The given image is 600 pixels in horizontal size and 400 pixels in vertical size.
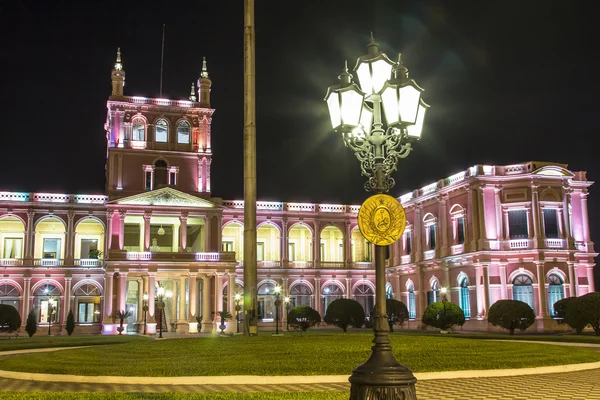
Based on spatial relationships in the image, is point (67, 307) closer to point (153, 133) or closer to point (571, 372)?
point (153, 133)

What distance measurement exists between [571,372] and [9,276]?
1825 inches

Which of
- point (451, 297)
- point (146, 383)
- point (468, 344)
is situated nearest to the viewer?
point (146, 383)

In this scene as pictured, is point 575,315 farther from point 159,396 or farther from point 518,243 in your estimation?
point 159,396

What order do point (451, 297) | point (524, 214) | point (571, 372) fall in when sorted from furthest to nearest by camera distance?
point (451, 297)
point (524, 214)
point (571, 372)

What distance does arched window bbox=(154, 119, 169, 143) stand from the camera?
2169 inches

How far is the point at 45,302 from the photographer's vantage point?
5238 centimetres

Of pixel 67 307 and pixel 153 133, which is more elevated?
pixel 153 133

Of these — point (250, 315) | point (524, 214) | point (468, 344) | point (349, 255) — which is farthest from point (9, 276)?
point (468, 344)

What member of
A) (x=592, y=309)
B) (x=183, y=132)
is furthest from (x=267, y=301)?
→ (x=592, y=309)

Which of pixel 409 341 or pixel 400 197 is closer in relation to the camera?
pixel 409 341

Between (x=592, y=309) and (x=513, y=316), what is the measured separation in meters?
4.33

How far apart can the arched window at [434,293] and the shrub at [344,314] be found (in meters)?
6.88

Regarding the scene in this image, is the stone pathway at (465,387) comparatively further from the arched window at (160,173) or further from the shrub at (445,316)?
the arched window at (160,173)

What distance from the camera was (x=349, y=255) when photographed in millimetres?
60281
